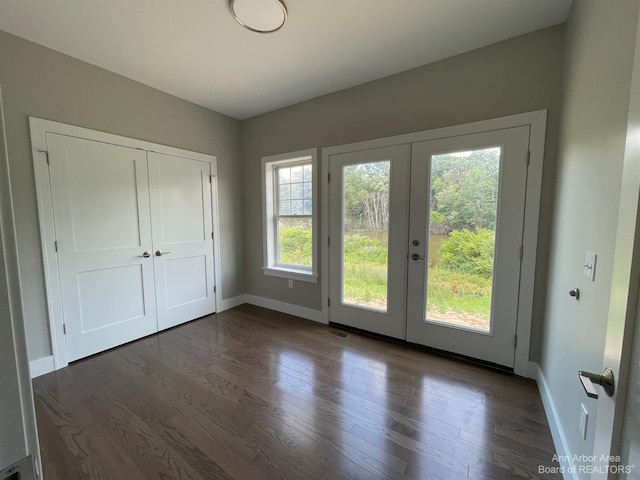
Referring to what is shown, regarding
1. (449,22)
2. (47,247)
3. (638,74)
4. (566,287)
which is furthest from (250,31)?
(566,287)

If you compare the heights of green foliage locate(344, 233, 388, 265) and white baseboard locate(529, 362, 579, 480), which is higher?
green foliage locate(344, 233, 388, 265)

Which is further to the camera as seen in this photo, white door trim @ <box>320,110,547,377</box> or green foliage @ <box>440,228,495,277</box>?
green foliage @ <box>440,228,495,277</box>

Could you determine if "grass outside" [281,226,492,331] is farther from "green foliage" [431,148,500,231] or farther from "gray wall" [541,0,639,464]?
"gray wall" [541,0,639,464]

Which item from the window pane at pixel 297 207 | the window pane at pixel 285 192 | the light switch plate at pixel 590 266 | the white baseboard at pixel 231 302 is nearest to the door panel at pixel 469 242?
the light switch plate at pixel 590 266

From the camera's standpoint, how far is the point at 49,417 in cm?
178

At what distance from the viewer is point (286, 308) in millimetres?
3609

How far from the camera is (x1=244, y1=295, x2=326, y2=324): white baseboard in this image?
11.0 ft

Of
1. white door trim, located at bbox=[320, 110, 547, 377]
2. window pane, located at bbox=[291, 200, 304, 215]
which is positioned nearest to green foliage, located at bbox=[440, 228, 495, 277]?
white door trim, located at bbox=[320, 110, 547, 377]

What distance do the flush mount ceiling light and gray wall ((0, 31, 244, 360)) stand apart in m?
1.54

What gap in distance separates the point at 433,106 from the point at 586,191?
57.1 inches

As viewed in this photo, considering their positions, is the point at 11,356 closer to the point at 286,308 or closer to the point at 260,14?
the point at 260,14

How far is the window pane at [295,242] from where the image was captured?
346 cm

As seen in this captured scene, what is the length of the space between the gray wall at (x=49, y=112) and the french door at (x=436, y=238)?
6.20 ft

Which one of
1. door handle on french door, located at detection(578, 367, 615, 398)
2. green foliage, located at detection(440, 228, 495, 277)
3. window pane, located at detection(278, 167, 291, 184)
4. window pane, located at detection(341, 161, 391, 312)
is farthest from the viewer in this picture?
window pane, located at detection(278, 167, 291, 184)
